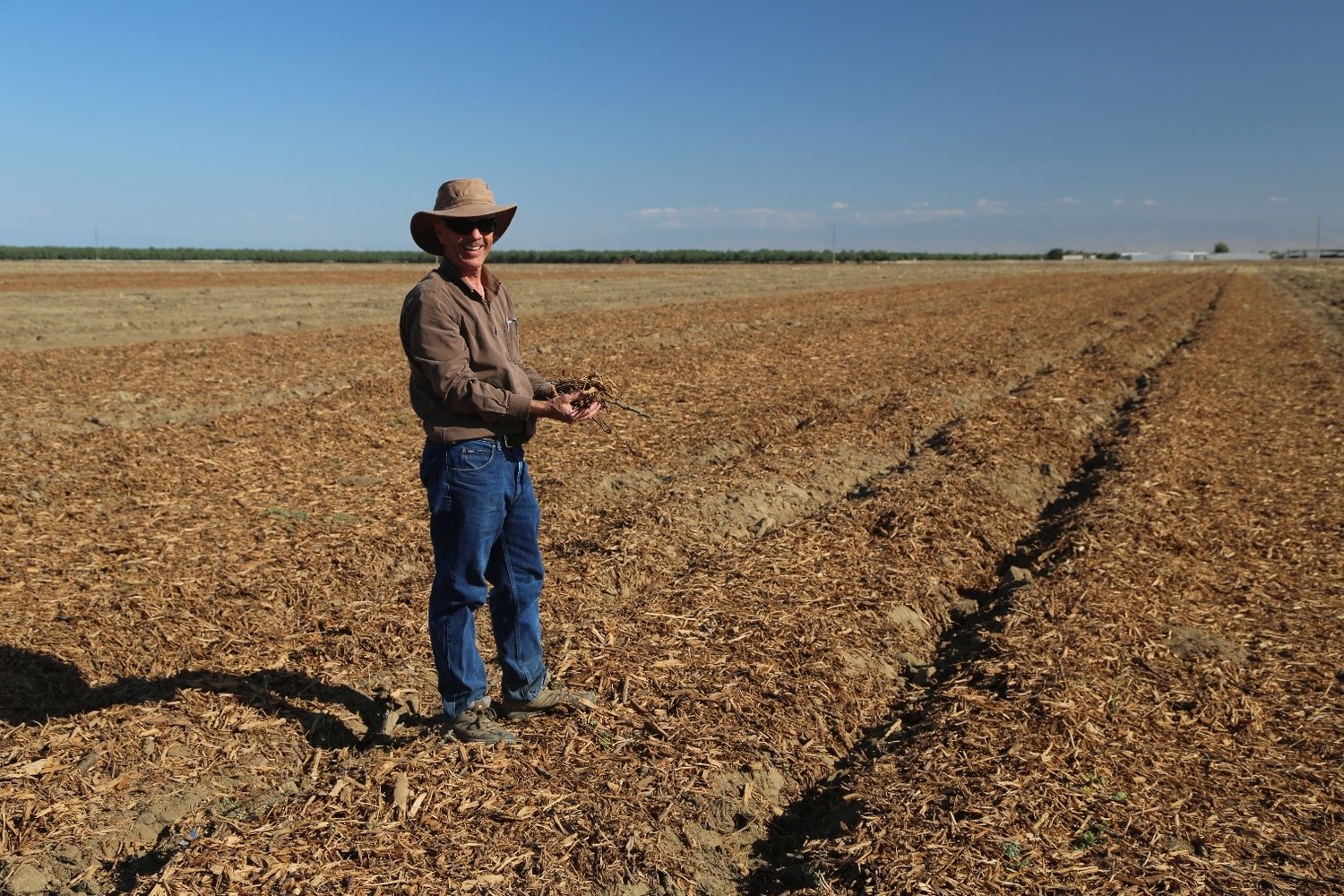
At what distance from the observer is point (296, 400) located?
43.2ft

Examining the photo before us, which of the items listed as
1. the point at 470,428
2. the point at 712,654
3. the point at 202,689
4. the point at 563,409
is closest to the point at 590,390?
the point at 563,409

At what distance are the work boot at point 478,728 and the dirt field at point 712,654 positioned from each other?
84mm

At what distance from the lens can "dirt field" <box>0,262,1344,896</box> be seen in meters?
3.82

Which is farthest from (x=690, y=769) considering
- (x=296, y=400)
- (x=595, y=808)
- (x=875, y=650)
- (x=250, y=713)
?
(x=296, y=400)

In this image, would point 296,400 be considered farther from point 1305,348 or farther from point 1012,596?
point 1305,348

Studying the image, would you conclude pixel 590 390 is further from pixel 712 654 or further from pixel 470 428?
pixel 712 654

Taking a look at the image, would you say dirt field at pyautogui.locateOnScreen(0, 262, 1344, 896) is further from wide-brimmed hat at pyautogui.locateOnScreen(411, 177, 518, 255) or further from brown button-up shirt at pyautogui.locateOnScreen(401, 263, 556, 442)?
wide-brimmed hat at pyautogui.locateOnScreen(411, 177, 518, 255)

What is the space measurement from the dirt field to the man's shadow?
0.08 feet

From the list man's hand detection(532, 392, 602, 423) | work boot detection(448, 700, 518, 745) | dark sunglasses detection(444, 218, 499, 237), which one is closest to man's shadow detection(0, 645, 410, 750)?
work boot detection(448, 700, 518, 745)

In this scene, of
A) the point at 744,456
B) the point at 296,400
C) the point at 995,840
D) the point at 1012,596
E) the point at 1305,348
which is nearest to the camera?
the point at 995,840

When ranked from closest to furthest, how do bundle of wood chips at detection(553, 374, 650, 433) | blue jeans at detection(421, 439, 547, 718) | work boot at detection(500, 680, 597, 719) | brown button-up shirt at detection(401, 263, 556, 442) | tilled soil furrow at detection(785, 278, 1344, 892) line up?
tilled soil furrow at detection(785, 278, 1344, 892) < brown button-up shirt at detection(401, 263, 556, 442) < blue jeans at detection(421, 439, 547, 718) < bundle of wood chips at detection(553, 374, 650, 433) < work boot at detection(500, 680, 597, 719)

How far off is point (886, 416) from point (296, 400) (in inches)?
311

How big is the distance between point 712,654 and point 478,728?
5.05 ft

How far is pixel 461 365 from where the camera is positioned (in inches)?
157
